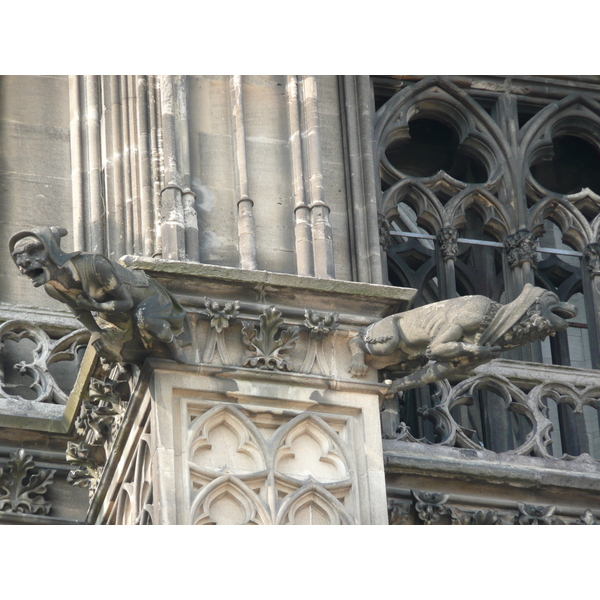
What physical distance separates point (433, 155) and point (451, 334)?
15.7 feet

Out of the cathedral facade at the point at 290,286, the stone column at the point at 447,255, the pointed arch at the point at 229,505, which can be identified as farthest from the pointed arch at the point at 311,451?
the stone column at the point at 447,255

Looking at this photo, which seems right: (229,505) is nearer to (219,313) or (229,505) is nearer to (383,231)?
(219,313)

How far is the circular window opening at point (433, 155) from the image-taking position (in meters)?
17.1

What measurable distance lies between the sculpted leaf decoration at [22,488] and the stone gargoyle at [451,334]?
2.26 meters

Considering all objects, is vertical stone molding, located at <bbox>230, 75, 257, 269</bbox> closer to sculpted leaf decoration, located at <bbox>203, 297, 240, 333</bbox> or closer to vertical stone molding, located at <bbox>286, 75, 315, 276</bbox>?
vertical stone molding, located at <bbox>286, 75, 315, 276</bbox>

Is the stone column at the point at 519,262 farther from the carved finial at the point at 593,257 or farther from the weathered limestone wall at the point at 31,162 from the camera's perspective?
the weathered limestone wall at the point at 31,162

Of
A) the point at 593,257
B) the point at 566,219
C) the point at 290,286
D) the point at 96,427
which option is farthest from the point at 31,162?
the point at 593,257

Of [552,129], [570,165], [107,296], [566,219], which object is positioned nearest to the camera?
[107,296]

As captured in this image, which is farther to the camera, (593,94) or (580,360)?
(580,360)

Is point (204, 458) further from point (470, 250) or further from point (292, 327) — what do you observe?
point (470, 250)

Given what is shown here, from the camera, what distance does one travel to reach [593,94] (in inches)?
687

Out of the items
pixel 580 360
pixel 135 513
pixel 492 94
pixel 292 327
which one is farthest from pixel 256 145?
pixel 580 360

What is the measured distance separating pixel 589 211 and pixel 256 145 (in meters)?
3.72

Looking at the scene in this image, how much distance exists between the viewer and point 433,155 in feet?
56.6
